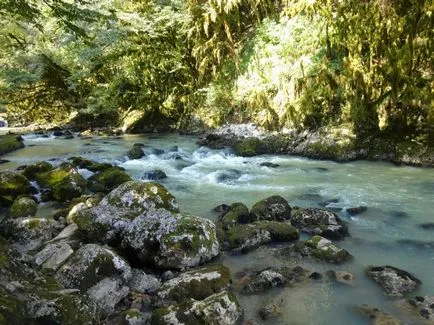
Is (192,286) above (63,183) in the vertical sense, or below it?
below

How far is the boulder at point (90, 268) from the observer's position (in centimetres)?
415

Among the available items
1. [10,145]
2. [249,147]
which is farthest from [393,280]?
[10,145]

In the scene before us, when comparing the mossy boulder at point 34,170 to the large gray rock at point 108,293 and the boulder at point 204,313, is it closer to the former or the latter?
the large gray rock at point 108,293

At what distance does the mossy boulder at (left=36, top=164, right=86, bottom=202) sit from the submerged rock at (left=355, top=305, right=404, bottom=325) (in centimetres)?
553

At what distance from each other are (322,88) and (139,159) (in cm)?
537

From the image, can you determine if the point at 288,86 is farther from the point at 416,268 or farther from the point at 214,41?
the point at 416,268

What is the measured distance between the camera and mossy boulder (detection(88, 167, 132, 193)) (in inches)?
320

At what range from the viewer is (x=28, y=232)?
18.4 feet

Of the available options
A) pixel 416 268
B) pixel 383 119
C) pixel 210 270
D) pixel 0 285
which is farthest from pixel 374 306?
pixel 383 119

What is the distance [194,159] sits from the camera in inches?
440

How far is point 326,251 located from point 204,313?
2.04 metres

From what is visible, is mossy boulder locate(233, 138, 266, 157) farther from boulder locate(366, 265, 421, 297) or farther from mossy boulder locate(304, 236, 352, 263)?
boulder locate(366, 265, 421, 297)

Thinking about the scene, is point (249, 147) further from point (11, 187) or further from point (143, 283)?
point (143, 283)

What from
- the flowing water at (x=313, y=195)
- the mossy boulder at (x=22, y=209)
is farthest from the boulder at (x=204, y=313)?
the mossy boulder at (x=22, y=209)
